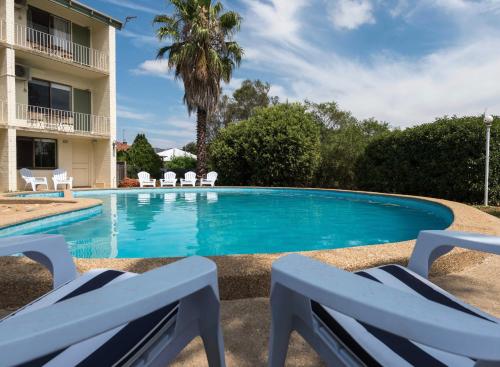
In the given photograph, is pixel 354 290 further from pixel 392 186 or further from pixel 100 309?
pixel 392 186

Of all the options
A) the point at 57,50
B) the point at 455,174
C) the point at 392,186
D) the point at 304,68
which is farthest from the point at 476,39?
the point at 57,50

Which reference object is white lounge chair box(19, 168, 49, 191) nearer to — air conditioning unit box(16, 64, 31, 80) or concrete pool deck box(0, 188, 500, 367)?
air conditioning unit box(16, 64, 31, 80)

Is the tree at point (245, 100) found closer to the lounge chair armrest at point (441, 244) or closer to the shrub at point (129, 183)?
the shrub at point (129, 183)

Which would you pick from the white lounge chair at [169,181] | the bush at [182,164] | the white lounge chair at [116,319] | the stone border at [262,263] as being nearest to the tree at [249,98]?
the bush at [182,164]

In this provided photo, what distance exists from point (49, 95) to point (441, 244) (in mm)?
17320

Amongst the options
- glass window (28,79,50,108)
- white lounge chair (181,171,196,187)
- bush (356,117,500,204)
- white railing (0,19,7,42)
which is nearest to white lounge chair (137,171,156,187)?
white lounge chair (181,171,196,187)

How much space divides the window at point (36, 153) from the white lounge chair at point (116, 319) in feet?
51.6

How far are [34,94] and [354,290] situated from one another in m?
17.4

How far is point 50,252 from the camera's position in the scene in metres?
1.61

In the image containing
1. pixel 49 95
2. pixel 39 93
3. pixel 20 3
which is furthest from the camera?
pixel 49 95

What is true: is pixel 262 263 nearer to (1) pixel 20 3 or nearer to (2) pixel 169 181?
(2) pixel 169 181

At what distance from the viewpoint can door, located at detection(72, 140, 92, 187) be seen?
16.5 metres

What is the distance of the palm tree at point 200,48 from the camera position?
16469 millimetres

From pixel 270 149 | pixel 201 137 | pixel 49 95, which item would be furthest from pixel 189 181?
pixel 49 95
